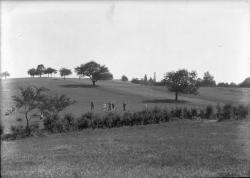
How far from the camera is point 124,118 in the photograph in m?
46.2

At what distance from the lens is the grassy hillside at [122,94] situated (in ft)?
240

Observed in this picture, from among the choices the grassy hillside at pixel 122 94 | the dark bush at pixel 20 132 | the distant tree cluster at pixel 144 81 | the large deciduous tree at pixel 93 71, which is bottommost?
the dark bush at pixel 20 132

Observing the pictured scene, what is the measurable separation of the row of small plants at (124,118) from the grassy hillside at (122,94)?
1628 centimetres

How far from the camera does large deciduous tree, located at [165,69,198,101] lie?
85.6 m

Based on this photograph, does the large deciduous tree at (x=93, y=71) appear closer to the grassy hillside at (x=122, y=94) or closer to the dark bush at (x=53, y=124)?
the grassy hillside at (x=122, y=94)

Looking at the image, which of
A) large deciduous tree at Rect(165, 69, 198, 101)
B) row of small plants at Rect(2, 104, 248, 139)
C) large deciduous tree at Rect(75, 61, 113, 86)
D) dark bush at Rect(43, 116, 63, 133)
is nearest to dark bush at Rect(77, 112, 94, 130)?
row of small plants at Rect(2, 104, 248, 139)

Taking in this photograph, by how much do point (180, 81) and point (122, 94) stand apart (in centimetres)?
1445

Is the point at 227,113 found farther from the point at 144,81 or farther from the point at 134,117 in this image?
the point at 144,81

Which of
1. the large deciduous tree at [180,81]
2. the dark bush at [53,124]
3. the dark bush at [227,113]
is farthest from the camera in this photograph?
the large deciduous tree at [180,81]

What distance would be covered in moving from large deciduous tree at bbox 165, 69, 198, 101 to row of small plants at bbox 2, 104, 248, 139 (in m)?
27.9

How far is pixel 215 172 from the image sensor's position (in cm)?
1120

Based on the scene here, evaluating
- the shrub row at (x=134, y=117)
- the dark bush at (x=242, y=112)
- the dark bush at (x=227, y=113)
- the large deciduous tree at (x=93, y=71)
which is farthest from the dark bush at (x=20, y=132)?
the large deciduous tree at (x=93, y=71)

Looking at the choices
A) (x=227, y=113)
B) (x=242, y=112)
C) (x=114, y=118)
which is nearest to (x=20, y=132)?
(x=114, y=118)

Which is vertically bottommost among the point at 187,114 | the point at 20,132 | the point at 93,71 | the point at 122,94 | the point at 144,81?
the point at 20,132
